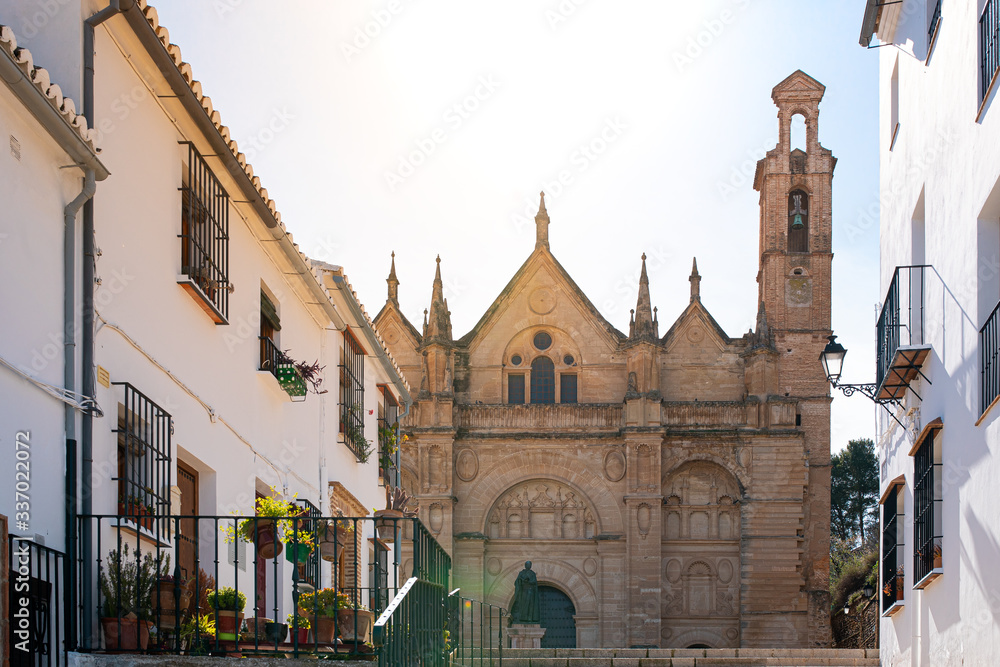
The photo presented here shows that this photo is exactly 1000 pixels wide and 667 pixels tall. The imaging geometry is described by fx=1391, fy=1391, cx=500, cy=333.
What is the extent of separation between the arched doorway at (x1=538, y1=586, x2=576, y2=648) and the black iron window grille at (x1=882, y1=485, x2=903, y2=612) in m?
21.9

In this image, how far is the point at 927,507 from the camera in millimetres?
11539

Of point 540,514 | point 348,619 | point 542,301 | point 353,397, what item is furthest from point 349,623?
point 542,301

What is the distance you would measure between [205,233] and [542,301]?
26.9 m

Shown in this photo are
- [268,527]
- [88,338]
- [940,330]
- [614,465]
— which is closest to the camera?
[88,338]

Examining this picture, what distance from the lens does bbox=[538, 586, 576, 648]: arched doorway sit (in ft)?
117

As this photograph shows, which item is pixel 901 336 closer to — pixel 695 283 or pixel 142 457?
pixel 142 457

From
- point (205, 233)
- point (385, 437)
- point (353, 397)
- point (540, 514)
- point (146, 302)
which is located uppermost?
point (205, 233)

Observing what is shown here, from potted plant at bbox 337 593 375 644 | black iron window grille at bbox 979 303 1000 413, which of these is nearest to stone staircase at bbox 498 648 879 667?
potted plant at bbox 337 593 375 644

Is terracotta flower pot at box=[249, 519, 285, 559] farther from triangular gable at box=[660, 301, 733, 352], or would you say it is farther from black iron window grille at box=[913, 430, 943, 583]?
triangular gable at box=[660, 301, 733, 352]

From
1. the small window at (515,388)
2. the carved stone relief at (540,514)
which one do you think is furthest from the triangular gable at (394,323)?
the carved stone relief at (540,514)

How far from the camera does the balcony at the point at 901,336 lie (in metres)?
11.8

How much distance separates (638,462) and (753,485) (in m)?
3.02

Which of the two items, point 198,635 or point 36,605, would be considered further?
point 198,635

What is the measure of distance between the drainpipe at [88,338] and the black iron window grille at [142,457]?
0.52 metres
